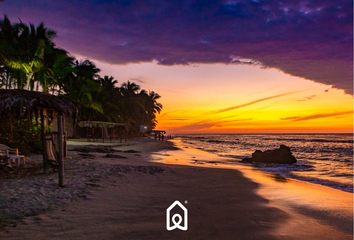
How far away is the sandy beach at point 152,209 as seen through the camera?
3.84m

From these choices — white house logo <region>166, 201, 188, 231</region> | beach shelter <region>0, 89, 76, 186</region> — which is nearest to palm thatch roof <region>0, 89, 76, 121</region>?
beach shelter <region>0, 89, 76, 186</region>

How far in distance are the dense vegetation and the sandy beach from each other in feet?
13.0

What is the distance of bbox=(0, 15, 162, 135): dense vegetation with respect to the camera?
18.3 m

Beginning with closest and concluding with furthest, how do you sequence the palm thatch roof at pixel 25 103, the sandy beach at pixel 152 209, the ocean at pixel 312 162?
the sandy beach at pixel 152 209, the palm thatch roof at pixel 25 103, the ocean at pixel 312 162

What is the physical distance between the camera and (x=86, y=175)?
24.6 ft

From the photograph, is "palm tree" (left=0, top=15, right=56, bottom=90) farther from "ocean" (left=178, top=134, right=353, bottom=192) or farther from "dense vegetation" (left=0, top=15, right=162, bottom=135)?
"ocean" (left=178, top=134, right=353, bottom=192)

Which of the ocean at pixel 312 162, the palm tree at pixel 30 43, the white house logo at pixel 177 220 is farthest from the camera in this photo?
the palm tree at pixel 30 43

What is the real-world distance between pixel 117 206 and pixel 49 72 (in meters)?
19.6

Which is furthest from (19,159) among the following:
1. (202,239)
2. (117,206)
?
(202,239)

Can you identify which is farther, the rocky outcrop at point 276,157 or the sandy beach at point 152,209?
the rocky outcrop at point 276,157

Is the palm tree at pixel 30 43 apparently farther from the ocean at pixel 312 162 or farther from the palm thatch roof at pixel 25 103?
the ocean at pixel 312 162

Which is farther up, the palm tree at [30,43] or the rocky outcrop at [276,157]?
the palm tree at [30,43]

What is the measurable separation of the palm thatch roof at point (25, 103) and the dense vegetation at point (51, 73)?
4.81ft

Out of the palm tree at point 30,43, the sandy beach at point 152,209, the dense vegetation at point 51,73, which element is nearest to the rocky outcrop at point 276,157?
the sandy beach at point 152,209
